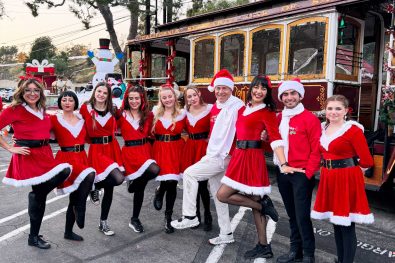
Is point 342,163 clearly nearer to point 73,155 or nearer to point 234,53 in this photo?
point 73,155

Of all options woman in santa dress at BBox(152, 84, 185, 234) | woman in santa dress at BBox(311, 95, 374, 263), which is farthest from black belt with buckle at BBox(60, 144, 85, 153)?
woman in santa dress at BBox(311, 95, 374, 263)

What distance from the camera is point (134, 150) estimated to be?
4082mm

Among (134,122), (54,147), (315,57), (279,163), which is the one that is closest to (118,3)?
(54,147)

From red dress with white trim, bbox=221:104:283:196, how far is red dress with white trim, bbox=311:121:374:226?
1.82 feet

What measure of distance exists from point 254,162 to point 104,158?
1.59 m

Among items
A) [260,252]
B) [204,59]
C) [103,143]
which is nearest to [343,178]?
[260,252]

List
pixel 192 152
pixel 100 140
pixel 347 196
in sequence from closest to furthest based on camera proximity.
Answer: pixel 347 196
pixel 100 140
pixel 192 152

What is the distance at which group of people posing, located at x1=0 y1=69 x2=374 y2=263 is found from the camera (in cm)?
296

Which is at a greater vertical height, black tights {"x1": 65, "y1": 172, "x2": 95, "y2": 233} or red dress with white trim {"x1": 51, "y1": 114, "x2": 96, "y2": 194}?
red dress with white trim {"x1": 51, "y1": 114, "x2": 96, "y2": 194}

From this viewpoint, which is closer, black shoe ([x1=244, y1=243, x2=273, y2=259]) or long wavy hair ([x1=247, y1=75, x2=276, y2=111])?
long wavy hair ([x1=247, y1=75, x2=276, y2=111])

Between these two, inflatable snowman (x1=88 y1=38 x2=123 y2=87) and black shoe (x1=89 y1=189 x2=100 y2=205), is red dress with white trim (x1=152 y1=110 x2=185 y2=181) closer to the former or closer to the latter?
black shoe (x1=89 y1=189 x2=100 y2=205)

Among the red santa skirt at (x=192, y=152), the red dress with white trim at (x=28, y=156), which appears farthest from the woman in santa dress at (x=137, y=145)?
the red dress with white trim at (x=28, y=156)

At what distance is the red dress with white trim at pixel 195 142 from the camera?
13.5 feet

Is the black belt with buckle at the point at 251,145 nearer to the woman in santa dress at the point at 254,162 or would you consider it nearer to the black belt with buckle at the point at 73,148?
the woman in santa dress at the point at 254,162
